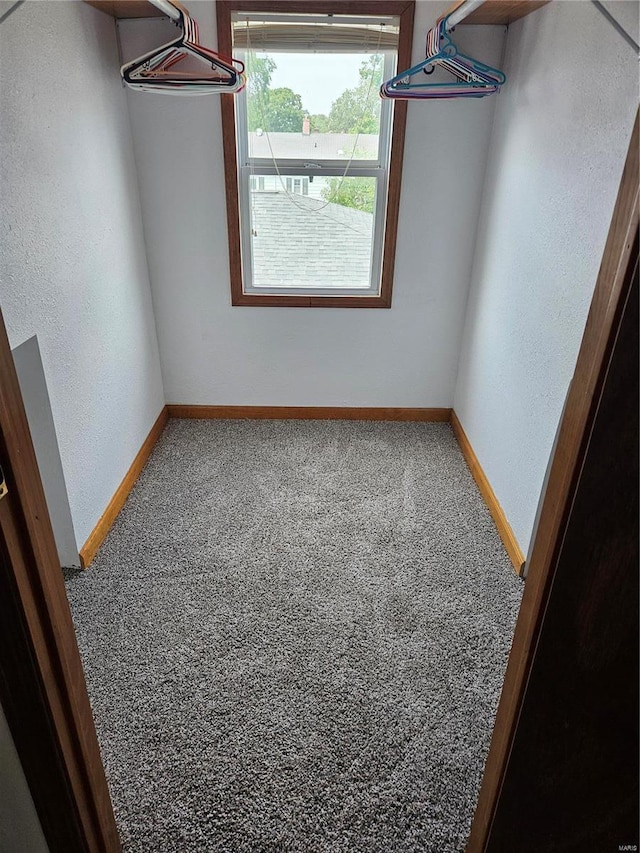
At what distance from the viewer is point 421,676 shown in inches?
71.1

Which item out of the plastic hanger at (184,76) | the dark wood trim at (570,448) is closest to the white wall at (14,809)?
the dark wood trim at (570,448)

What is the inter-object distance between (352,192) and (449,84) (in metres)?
0.70

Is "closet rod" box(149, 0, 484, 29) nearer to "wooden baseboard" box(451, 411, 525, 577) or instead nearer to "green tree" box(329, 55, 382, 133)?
"green tree" box(329, 55, 382, 133)

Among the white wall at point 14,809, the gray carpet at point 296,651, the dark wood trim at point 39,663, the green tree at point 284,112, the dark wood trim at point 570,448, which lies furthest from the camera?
the green tree at point 284,112

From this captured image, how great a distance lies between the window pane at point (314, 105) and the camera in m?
2.62

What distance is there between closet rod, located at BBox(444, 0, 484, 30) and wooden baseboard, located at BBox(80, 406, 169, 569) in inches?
92.1

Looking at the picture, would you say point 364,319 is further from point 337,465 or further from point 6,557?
point 6,557

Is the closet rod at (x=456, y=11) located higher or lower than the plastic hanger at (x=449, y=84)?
higher

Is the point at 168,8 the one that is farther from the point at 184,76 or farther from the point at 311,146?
the point at 311,146

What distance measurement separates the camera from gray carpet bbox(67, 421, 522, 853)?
1.44m

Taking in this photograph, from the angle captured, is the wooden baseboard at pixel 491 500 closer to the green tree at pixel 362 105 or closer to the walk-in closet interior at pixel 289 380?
the walk-in closet interior at pixel 289 380

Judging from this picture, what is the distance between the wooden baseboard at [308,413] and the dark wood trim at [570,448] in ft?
7.97

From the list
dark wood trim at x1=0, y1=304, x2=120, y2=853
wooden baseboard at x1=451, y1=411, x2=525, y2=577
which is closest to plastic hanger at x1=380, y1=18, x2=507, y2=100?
wooden baseboard at x1=451, y1=411, x2=525, y2=577

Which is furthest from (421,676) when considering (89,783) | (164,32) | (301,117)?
(164,32)
